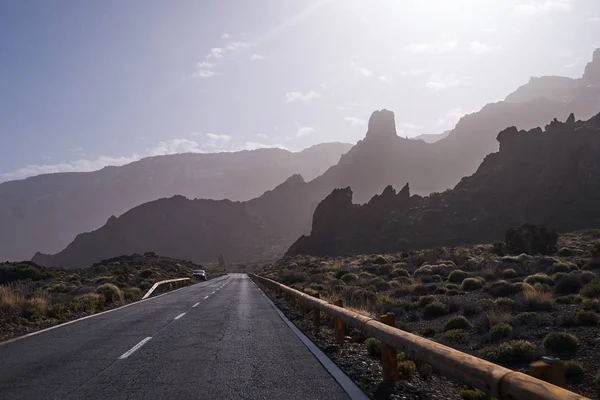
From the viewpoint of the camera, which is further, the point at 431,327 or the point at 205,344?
the point at 431,327

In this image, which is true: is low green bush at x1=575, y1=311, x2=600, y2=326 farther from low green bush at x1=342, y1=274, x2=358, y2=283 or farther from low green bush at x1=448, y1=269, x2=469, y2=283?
low green bush at x1=342, y1=274, x2=358, y2=283

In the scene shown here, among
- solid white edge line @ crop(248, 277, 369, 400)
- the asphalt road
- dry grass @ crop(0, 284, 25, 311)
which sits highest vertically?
dry grass @ crop(0, 284, 25, 311)

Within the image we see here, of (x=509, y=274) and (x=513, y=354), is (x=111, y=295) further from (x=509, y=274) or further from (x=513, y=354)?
(x=509, y=274)

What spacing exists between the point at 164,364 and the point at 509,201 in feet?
296

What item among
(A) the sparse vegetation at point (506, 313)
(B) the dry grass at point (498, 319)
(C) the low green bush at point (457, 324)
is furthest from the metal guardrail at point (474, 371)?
(C) the low green bush at point (457, 324)

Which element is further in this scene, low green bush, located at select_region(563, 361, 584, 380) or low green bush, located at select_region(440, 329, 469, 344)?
low green bush, located at select_region(440, 329, 469, 344)

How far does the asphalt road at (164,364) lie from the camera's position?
5.98m

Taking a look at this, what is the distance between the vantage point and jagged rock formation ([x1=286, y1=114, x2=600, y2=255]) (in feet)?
273

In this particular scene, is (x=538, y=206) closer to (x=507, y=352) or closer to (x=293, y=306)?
(x=293, y=306)

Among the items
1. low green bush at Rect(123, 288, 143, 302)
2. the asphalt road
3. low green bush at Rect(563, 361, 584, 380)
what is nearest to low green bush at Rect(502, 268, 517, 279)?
the asphalt road

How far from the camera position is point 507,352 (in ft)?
31.1

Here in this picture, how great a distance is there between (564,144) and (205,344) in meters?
102

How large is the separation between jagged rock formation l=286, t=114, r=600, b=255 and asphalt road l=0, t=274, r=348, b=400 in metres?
77.0

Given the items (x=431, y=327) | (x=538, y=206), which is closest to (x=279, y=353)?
(x=431, y=327)
